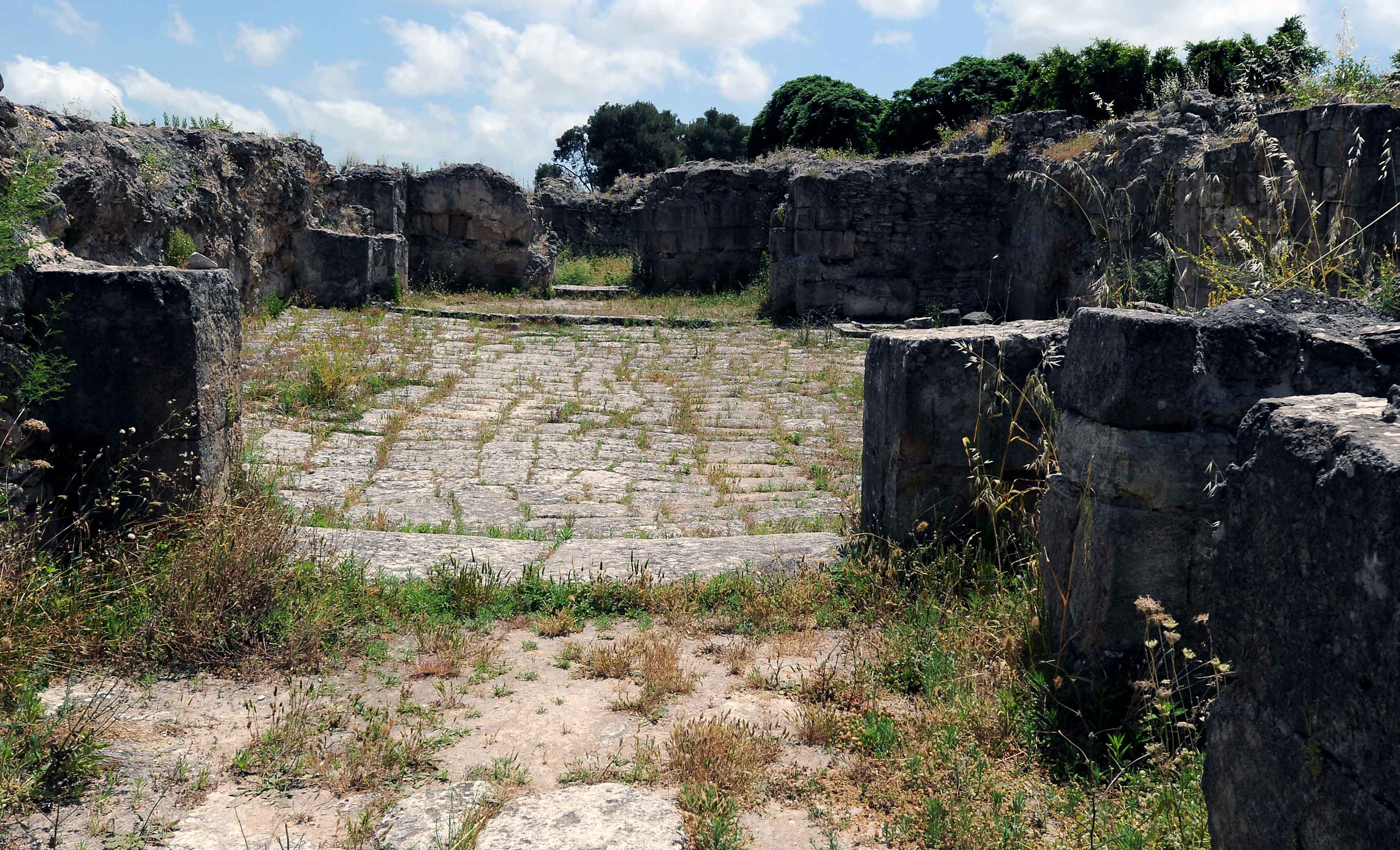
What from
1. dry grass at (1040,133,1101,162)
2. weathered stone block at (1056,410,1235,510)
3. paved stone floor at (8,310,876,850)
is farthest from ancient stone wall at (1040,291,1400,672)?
dry grass at (1040,133,1101,162)

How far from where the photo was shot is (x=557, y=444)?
766cm

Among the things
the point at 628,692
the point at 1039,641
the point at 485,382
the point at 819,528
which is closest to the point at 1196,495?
the point at 1039,641

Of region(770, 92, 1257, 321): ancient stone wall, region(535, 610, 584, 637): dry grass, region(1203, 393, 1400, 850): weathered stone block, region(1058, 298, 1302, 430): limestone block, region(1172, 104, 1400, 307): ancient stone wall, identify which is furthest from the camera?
region(770, 92, 1257, 321): ancient stone wall

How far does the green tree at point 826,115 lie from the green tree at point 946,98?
1277mm

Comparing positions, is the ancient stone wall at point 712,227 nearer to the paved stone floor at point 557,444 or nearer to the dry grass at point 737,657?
the paved stone floor at point 557,444

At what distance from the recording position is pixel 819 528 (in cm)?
546

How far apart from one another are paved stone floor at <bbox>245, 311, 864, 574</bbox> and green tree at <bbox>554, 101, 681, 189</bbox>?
3495 centimetres

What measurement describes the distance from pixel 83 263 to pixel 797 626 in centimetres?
327

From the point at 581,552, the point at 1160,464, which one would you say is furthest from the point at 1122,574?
the point at 581,552

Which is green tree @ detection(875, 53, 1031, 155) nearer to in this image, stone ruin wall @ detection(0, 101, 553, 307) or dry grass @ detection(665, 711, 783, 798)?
stone ruin wall @ detection(0, 101, 553, 307)

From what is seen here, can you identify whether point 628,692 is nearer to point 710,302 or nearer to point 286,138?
point 286,138

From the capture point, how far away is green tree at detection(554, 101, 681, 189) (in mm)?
46062

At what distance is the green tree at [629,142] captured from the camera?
151 feet

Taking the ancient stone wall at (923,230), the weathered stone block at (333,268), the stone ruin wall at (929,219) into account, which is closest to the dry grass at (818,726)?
the stone ruin wall at (929,219)
